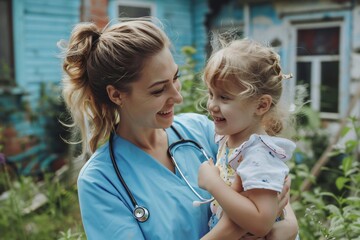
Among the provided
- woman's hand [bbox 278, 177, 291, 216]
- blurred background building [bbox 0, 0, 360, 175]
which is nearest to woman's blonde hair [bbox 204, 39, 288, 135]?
woman's hand [bbox 278, 177, 291, 216]

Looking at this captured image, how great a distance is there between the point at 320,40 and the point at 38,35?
3887mm

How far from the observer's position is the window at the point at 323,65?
6.58 m

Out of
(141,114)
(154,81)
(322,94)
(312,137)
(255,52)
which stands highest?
(255,52)

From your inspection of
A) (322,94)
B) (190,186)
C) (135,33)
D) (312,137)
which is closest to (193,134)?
(190,186)

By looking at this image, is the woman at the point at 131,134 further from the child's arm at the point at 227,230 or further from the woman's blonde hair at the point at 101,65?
the child's arm at the point at 227,230

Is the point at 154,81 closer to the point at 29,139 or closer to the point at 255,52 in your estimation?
the point at 255,52

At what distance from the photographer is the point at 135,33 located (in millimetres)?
1679

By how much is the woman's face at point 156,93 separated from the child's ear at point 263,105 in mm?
311

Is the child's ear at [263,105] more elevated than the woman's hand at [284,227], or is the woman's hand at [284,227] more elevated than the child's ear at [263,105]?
the child's ear at [263,105]

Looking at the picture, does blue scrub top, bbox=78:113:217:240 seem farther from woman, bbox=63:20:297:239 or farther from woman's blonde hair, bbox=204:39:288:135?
woman's blonde hair, bbox=204:39:288:135

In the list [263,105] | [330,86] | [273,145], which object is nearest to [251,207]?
[273,145]

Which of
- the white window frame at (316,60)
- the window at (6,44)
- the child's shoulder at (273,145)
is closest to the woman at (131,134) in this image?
the child's shoulder at (273,145)

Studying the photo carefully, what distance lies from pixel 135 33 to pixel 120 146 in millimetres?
406

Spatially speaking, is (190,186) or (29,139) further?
(29,139)
